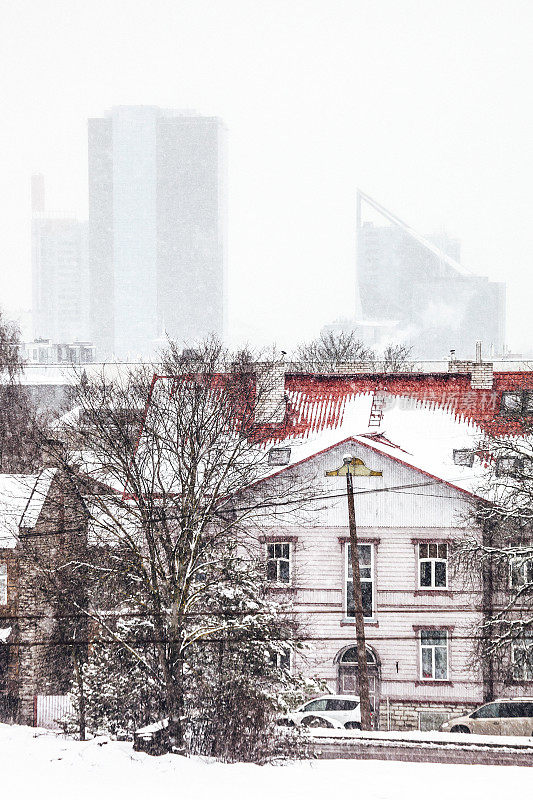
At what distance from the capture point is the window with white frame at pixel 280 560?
28020 millimetres

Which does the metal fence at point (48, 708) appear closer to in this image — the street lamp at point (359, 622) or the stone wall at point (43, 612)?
the stone wall at point (43, 612)

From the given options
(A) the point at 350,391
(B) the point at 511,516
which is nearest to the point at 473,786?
(B) the point at 511,516

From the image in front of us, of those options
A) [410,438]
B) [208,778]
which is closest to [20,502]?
[410,438]

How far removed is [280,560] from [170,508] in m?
5.22

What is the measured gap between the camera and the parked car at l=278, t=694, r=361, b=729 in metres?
26.4

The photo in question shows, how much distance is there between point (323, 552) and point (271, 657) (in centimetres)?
582

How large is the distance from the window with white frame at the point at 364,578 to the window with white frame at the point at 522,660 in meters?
3.80

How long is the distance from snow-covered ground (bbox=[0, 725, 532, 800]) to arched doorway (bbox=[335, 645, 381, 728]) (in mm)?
7068

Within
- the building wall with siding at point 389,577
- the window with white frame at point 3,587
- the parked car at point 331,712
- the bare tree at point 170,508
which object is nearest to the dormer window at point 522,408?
the building wall with siding at point 389,577

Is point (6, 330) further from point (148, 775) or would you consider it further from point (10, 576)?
point (148, 775)

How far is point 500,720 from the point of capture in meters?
26.3

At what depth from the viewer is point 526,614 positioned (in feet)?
83.1

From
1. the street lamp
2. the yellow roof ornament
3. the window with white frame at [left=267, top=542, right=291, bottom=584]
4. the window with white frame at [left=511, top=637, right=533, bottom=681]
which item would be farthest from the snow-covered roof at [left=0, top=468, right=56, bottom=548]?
the window with white frame at [left=511, top=637, right=533, bottom=681]

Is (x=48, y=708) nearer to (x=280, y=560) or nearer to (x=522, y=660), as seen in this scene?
(x=280, y=560)
